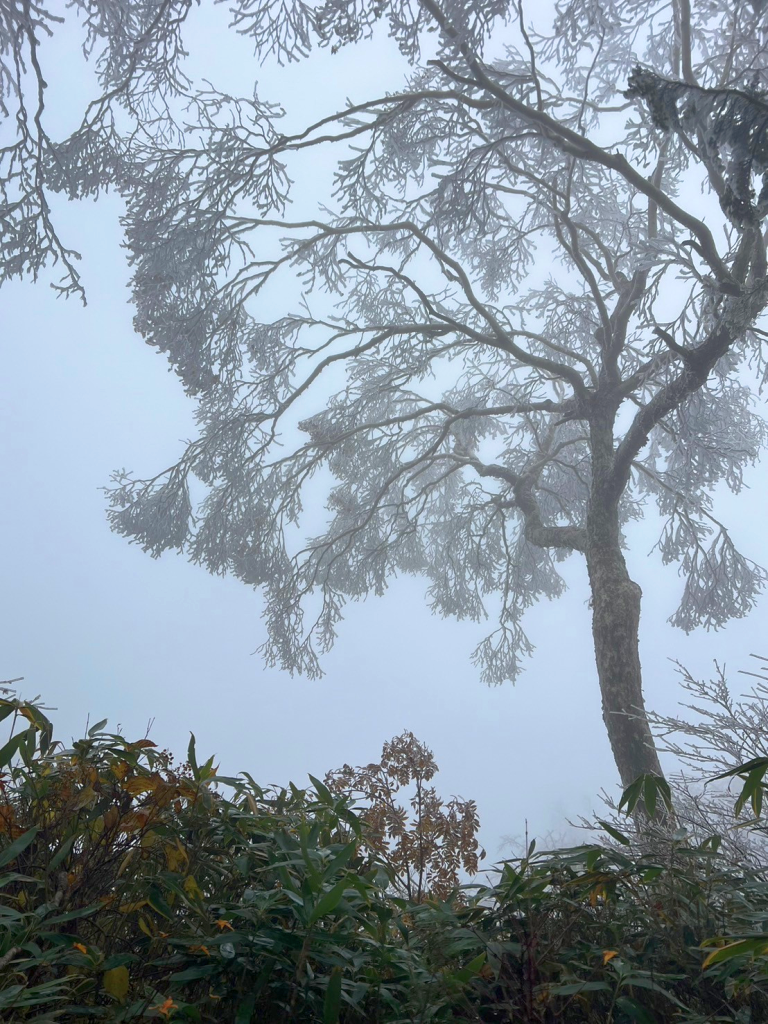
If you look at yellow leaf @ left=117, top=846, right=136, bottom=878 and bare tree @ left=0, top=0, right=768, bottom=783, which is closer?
yellow leaf @ left=117, top=846, right=136, bottom=878

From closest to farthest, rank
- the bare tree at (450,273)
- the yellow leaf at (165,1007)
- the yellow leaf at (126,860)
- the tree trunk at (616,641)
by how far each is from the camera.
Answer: the yellow leaf at (165,1007), the yellow leaf at (126,860), the bare tree at (450,273), the tree trunk at (616,641)

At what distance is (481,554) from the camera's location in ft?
26.1

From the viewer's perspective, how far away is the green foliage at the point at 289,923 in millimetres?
728

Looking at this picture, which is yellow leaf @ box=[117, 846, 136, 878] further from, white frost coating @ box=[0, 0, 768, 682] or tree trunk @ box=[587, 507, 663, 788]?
tree trunk @ box=[587, 507, 663, 788]

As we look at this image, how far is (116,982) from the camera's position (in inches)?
26.7

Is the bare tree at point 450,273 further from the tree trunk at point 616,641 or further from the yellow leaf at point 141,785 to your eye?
the yellow leaf at point 141,785

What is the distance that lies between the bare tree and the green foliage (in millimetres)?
2742

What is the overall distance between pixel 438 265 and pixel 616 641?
354 centimetres

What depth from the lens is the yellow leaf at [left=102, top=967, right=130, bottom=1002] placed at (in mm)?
679

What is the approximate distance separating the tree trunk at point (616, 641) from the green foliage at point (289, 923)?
12.6ft

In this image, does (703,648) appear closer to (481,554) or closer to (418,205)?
(481,554)

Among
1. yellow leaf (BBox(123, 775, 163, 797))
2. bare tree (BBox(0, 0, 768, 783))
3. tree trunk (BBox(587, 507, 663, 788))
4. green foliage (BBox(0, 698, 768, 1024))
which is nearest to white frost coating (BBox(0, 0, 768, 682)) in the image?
bare tree (BBox(0, 0, 768, 783))

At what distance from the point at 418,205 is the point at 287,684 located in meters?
4.27

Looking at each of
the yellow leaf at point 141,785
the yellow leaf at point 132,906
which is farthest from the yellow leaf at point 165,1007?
the yellow leaf at point 141,785
